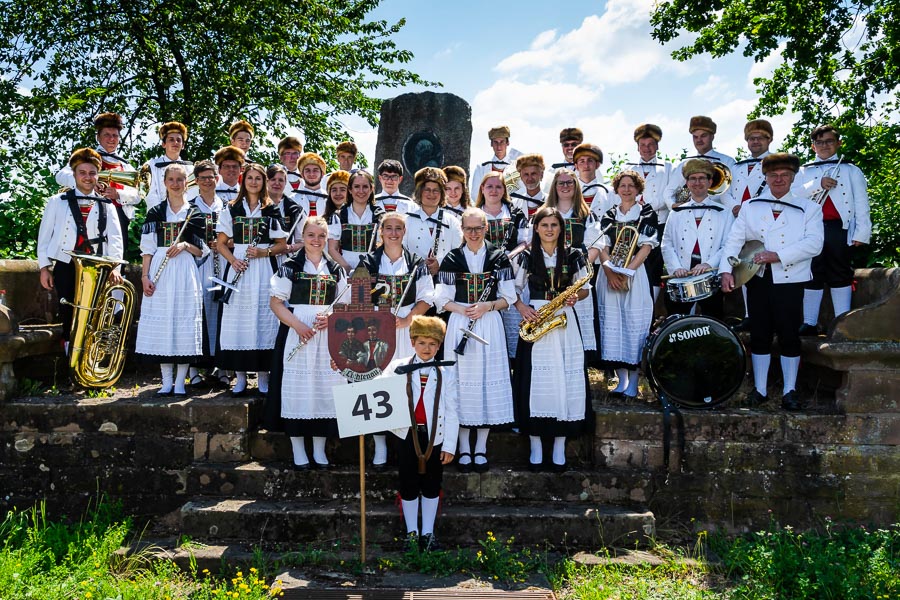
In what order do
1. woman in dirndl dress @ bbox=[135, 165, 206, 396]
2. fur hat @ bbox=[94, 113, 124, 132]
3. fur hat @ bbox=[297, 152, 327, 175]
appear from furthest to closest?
fur hat @ bbox=[297, 152, 327, 175] < fur hat @ bbox=[94, 113, 124, 132] < woman in dirndl dress @ bbox=[135, 165, 206, 396]

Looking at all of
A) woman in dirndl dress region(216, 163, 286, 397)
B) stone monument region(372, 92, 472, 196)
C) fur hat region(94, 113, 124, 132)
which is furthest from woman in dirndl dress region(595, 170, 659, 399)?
fur hat region(94, 113, 124, 132)

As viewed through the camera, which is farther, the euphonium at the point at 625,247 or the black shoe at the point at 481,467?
the euphonium at the point at 625,247

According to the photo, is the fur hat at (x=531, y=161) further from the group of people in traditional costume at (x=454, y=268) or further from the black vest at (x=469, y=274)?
the black vest at (x=469, y=274)

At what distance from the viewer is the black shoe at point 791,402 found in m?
6.30

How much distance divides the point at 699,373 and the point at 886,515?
1840 mm

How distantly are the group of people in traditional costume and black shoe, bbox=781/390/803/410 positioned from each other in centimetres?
3

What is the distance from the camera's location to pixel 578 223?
21.1 ft

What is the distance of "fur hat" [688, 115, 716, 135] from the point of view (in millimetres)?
7734

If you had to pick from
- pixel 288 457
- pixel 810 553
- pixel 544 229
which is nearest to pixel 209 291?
pixel 288 457

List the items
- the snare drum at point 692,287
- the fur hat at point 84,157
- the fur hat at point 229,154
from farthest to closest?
the fur hat at point 229,154 < the fur hat at point 84,157 < the snare drum at point 692,287

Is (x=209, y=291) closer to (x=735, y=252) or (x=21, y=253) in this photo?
(x=21, y=253)

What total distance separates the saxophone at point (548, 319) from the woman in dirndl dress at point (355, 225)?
149 centimetres

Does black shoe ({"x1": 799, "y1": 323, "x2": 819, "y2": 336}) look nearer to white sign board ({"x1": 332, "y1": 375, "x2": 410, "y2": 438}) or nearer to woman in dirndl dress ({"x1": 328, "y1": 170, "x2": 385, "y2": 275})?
woman in dirndl dress ({"x1": 328, "y1": 170, "x2": 385, "y2": 275})

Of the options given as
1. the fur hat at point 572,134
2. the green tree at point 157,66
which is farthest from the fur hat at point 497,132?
the green tree at point 157,66
